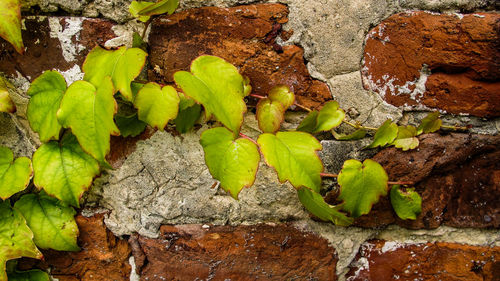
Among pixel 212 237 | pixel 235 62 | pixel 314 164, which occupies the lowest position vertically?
pixel 212 237

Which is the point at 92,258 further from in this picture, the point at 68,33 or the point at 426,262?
the point at 426,262

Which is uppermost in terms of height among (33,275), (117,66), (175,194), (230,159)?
(117,66)

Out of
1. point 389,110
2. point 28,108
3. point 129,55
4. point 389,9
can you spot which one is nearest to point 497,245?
point 389,110

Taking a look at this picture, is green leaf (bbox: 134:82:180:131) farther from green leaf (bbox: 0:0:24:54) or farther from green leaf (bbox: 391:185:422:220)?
green leaf (bbox: 391:185:422:220)

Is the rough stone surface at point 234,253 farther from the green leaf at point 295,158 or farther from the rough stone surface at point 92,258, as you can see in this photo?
the green leaf at point 295,158

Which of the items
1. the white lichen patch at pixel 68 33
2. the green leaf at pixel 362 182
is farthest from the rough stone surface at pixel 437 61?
the white lichen patch at pixel 68 33

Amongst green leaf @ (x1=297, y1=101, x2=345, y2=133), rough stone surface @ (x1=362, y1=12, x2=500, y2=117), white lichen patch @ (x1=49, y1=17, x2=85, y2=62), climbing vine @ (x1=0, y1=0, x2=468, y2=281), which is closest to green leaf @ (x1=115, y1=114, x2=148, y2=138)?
climbing vine @ (x1=0, y1=0, x2=468, y2=281)

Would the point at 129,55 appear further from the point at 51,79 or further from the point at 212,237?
the point at 212,237

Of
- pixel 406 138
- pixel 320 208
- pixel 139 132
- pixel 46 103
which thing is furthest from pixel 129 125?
pixel 406 138
